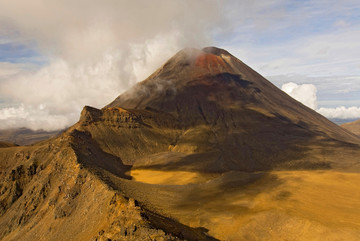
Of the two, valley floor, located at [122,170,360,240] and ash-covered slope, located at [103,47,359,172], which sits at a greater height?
ash-covered slope, located at [103,47,359,172]

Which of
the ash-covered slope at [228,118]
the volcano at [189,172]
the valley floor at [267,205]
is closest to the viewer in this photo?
the volcano at [189,172]

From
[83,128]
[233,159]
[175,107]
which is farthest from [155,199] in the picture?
[175,107]

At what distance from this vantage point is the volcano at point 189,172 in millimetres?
33781

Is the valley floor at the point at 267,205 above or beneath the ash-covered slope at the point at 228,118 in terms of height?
beneath

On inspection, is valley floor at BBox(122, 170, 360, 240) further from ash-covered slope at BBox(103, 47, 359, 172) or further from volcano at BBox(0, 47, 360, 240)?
ash-covered slope at BBox(103, 47, 359, 172)

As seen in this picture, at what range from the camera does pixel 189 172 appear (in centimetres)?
7344

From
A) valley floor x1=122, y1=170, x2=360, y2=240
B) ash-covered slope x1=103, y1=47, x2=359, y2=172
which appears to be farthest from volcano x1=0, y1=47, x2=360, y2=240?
ash-covered slope x1=103, y1=47, x2=359, y2=172

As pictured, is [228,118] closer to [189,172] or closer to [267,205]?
[189,172]

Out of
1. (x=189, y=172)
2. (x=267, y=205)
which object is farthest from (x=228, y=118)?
(x=267, y=205)

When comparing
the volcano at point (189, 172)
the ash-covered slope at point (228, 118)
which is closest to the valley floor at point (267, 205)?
the volcano at point (189, 172)

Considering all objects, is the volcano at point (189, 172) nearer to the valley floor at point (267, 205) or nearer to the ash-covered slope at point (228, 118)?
the valley floor at point (267, 205)

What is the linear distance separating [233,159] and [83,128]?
47.9m

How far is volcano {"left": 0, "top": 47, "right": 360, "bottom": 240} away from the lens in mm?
33781

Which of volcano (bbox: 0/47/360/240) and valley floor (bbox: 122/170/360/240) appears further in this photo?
valley floor (bbox: 122/170/360/240)
